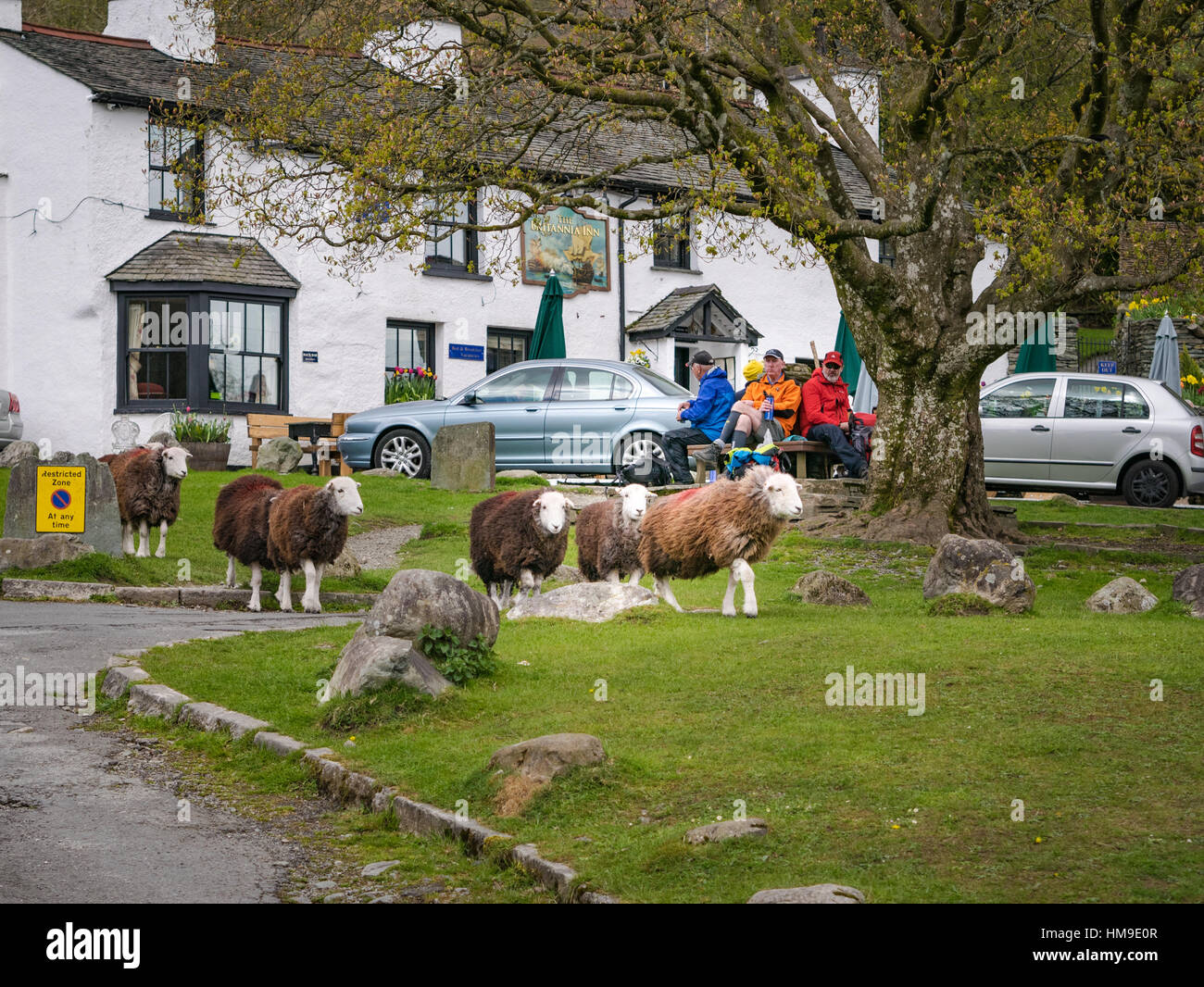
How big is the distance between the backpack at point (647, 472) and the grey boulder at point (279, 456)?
838cm

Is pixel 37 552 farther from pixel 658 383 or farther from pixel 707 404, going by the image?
pixel 658 383

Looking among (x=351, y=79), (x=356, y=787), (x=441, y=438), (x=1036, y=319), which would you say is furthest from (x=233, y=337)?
(x=356, y=787)

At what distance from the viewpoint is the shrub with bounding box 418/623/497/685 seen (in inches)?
360

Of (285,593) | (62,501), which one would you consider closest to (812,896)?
(285,593)

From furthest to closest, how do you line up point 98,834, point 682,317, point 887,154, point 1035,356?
point 682,317
point 1035,356
point 887,154
point 98,834

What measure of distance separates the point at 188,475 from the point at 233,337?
6.34m

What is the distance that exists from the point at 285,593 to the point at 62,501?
3313 mm

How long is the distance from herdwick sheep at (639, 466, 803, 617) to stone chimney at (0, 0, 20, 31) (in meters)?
24.4

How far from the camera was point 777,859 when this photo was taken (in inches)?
215

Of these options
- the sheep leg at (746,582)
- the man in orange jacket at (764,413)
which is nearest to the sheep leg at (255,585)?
the man in orange jacket at (764,413)

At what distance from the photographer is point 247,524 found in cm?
1536

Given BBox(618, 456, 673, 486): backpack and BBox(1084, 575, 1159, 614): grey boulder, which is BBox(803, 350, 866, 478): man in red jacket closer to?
BBox(618, 456, 673, 486): backpack

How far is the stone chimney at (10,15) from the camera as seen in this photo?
30188 mm

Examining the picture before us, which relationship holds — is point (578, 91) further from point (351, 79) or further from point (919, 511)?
point (919, 511)
